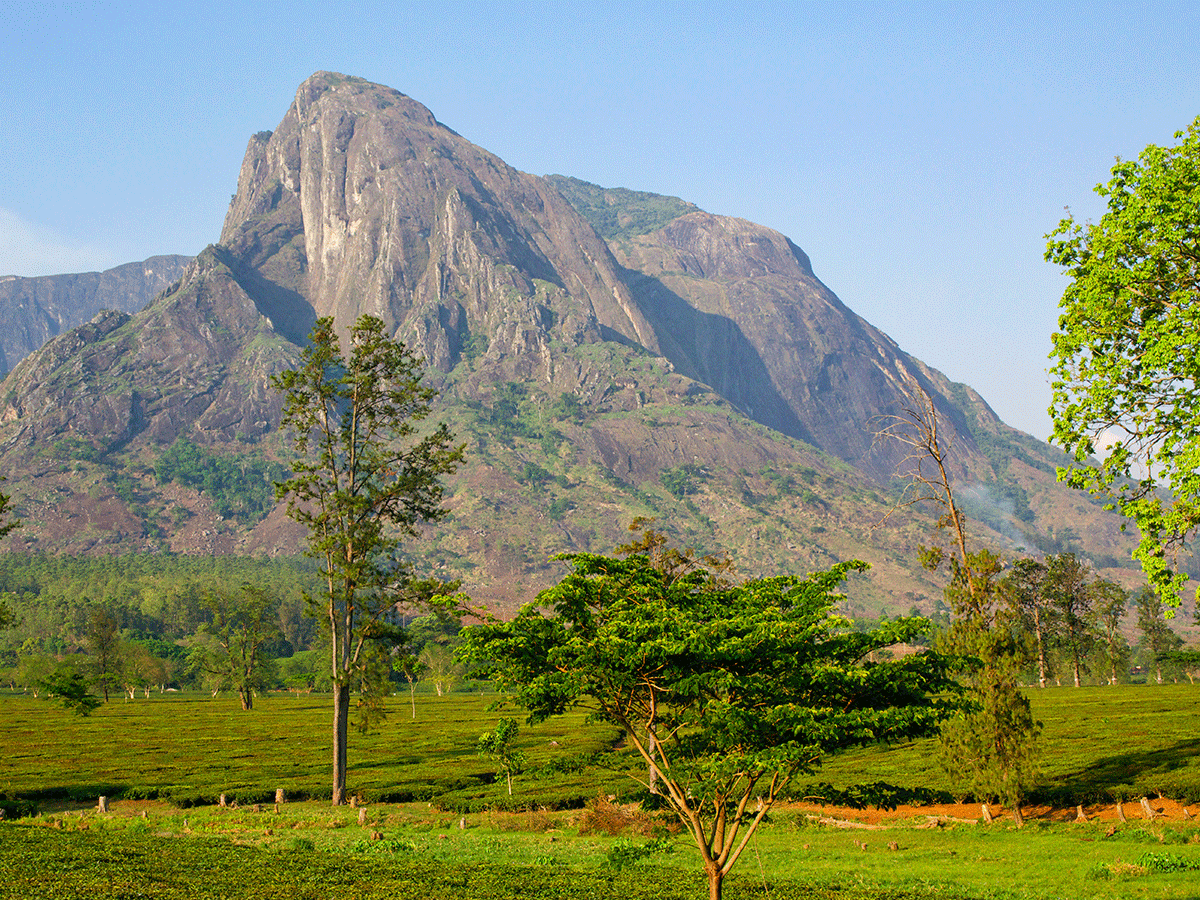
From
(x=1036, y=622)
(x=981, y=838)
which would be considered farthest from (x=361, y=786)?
(x=1036, y=622)

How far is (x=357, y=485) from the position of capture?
5184 centimetres

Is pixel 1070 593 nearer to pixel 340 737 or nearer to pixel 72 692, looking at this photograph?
pixel 340 737

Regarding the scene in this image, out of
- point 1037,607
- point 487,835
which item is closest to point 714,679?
point 487,835

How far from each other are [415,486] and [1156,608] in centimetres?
13085

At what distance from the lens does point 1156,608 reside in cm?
13812

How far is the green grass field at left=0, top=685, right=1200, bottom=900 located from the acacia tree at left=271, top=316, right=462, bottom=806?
8800 mm

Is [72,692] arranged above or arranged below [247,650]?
below

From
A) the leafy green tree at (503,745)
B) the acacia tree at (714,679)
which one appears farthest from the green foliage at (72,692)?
the acacia tree at (714,679)

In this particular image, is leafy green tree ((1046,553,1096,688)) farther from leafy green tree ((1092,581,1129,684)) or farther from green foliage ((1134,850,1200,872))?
green foliage ((1134,850,1200,872))

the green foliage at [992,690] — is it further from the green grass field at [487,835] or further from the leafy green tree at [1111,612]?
the leafy green tree at [1111,612]

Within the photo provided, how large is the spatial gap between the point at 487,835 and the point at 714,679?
91.7ft

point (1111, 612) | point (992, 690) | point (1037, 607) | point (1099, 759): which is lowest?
point (1099, 759)

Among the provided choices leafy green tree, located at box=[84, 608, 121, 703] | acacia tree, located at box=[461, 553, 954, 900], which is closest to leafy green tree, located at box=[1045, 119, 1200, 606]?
acacia tree, located at box=[461, 553, 954, 900]

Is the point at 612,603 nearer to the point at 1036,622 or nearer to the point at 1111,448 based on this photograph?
the point at 1111,448
